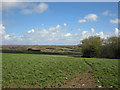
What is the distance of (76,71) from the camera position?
15.6 meters

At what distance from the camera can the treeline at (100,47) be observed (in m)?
36.5

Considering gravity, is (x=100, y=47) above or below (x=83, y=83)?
above

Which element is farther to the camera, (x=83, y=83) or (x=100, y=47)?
(x=100, y=47)

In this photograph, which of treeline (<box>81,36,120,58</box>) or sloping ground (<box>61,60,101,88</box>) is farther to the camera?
treeline (<box>81,36,120,58</box>)

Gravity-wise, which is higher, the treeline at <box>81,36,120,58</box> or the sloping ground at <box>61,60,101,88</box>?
the treeline at <box>81,36,120,58</box>

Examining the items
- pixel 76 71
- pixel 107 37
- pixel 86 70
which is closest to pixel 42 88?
pixel 76 71

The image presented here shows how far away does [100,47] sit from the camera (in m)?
40.2

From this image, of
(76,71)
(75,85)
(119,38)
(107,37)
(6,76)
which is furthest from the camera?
(107,37)

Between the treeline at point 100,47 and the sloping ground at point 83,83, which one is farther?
the treeline at point 100,47

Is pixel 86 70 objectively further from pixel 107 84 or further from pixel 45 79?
pixel 45 79

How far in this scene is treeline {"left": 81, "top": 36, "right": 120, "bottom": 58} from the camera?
1437 inches

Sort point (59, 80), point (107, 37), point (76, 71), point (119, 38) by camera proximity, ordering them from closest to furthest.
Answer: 1. point (59, 80)
2. point (76, 71)
3. point (119, 38)
4. point (107, 37)

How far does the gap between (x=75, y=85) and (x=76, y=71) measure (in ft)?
13.4

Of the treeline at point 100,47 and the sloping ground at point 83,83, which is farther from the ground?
the treeline at point 100,47
